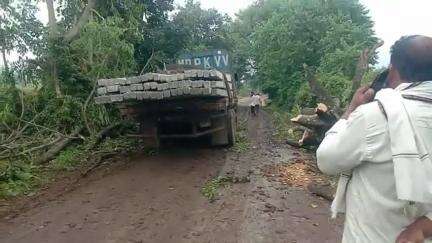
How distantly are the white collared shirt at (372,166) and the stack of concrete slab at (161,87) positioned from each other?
17.6ft

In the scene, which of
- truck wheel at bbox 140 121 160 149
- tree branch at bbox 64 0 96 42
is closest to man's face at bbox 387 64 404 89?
truck wheel at bbox 140 121 160 149

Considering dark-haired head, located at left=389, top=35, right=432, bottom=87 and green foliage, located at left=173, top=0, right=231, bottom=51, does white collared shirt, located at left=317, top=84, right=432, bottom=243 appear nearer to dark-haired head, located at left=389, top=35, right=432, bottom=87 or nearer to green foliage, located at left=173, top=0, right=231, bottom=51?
dark-haired head, located at left=389, top=35, right=432, bottom=87

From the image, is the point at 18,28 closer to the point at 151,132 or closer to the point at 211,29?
the point at 151,132

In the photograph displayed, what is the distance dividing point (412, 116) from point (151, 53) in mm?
14921

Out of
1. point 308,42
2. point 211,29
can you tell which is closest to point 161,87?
point 308,42

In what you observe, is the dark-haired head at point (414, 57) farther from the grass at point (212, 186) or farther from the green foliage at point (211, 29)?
the green foliage at point (211, 29)

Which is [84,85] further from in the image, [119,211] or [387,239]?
[387,239]

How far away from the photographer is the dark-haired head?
1.77 metres

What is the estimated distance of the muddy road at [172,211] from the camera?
4.68 m

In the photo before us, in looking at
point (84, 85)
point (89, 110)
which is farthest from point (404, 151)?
point (84, 85)

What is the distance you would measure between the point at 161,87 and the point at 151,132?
1.89 meters

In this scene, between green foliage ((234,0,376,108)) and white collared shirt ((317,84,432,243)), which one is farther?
green foliage ((234,0,376,108))

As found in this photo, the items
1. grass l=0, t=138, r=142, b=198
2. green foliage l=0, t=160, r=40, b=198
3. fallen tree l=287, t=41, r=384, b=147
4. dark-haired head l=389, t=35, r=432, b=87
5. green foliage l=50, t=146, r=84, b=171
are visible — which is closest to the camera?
dark-haired head l=389, t=35, r=432, b=87

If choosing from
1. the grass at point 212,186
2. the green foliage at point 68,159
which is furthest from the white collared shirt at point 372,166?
the green foliage at point 68,159
